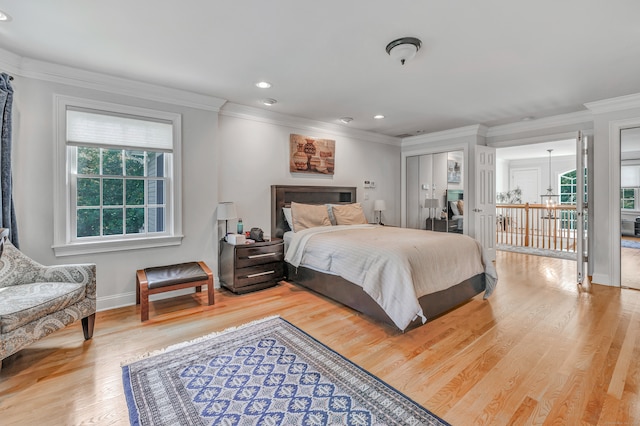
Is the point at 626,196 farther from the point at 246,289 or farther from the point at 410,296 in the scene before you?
the point at 246,289

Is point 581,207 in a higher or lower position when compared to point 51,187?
lower

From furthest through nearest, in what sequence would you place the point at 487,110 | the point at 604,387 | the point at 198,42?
the point at 487,110 < the point at 198,42 < the point at 604,387

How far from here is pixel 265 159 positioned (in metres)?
4.32

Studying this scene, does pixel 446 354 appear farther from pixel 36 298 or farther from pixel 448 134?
pixel 448 134

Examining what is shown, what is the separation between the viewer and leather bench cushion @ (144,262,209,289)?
9.38 feet

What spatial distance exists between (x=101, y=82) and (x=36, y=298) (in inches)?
84.0

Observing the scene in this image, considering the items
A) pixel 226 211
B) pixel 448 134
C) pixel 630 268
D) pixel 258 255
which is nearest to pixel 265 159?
pixel 226 211

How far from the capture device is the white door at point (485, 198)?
507cm

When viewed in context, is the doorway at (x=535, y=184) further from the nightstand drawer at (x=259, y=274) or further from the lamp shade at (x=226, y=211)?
the lamp shade at (x=226, y=211)

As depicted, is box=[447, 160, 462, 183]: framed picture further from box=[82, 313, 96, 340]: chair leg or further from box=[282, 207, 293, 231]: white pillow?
box=[82, 313, 96, 340]: chair leg

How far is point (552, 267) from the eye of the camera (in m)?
4.81

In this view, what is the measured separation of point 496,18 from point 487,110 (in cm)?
247

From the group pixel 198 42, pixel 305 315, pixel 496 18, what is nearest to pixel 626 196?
pixel 496 18

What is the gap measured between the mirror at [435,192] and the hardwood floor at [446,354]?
104 inches
